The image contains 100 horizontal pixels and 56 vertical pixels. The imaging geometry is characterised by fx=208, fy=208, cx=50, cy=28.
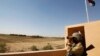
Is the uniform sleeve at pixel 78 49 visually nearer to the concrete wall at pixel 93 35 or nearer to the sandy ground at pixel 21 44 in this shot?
the concrete wall at pixel 93 35

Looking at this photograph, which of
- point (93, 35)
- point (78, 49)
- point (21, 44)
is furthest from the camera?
point (21, 44)

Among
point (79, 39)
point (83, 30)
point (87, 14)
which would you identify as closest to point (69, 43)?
point (79, 39)

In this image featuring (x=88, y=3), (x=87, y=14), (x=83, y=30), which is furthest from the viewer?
(x=88, y=3)

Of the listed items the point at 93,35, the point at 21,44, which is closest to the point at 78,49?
the point at 93,35

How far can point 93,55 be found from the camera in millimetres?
9008

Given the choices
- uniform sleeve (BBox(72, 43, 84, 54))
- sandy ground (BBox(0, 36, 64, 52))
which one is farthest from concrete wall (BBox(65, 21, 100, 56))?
sandy ground (BBox(0, 36, 64, 52))

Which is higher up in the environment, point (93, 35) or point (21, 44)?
point (21, 44)

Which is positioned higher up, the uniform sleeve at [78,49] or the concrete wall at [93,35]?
the concrete wall at [93,35]

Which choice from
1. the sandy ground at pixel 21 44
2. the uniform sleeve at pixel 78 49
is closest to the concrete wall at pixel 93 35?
the uniform sleeve at pixel 78 49

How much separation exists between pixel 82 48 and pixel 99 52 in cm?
498

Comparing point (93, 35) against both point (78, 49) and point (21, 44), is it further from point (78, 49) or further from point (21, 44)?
point (21, 44)

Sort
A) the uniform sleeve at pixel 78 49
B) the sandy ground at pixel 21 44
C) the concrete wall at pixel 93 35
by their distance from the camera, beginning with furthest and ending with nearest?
the sandy ground at pixel 21 44 < the concrete wall at pixel 93 35 < the uniform sleeve at pixel 78 49

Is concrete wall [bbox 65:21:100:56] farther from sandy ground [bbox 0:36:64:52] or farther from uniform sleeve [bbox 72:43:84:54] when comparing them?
sandy ground [bbox 0:36:64:52]

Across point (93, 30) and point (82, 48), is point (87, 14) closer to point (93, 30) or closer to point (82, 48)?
point (93, 30)
